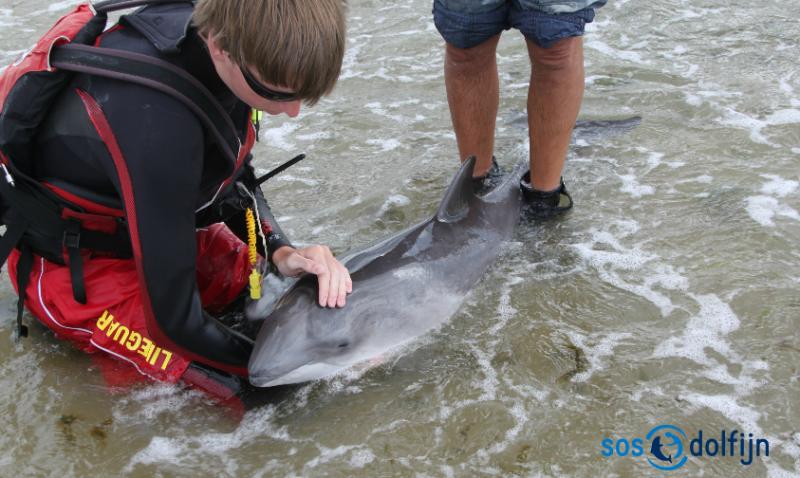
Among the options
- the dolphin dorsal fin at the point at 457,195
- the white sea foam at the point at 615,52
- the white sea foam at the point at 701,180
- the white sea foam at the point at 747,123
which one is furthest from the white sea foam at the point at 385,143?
the white sea foam at the point at 615,52

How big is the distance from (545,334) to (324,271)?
3.87 feet

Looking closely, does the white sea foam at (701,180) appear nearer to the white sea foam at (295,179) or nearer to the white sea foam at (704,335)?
the white sea foam at (704,335)

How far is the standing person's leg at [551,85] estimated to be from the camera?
397 centimetres

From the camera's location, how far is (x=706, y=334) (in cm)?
362

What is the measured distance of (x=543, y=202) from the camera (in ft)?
15.2

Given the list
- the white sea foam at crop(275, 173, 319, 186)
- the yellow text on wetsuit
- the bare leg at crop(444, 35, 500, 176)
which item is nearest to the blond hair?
the yellow text on wetsuit

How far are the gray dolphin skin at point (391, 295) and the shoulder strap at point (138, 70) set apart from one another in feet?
3.35

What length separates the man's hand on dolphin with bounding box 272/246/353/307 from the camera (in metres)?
3.38

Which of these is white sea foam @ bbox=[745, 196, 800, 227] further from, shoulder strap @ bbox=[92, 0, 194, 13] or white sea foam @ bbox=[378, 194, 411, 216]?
shoulder strap @ bbox=[92, 0, 194, 13]

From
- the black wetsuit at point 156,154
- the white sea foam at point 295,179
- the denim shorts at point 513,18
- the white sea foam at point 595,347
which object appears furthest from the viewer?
the white sea foam at point 295,179

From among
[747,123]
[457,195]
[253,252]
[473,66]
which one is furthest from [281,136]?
[747,123]

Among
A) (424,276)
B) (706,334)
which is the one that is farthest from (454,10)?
(706,334)

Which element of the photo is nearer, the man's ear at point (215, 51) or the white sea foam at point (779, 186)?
the man's ear at point (215, 51)

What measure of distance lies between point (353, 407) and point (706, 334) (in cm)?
175
